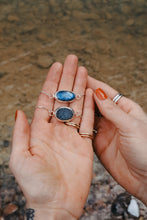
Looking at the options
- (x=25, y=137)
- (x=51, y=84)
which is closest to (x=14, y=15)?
(x=51, y=84)

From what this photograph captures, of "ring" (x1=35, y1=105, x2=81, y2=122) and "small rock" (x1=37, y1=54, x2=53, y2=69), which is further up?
"small rock" (x1=37, y1=54, x2=53, y2=69)

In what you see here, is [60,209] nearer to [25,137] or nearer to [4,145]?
[25,137]

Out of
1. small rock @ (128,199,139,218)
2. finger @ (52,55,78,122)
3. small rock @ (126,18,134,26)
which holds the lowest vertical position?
small rock @ (128,199,139,218)

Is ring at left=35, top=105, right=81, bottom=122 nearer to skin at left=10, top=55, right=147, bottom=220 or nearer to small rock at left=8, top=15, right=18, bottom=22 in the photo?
skin at left=10, top=55, right=147, bottom=220

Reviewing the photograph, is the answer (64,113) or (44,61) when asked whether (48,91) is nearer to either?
(64,113)

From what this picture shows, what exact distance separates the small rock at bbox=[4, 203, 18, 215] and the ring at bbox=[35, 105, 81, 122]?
57.4 inches

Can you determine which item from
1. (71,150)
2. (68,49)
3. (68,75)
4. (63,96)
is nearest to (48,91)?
(63,96)

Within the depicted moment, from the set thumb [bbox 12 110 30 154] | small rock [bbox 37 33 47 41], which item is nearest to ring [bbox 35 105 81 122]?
thumb [bbox 12 110 30 154]

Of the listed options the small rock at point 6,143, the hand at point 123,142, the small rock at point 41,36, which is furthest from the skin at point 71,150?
the small rock at point 41,36

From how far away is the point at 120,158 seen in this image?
110 inches

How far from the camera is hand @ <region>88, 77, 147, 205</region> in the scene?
8.20ft

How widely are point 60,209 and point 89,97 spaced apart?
1403mm

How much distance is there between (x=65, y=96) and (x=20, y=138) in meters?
0.89

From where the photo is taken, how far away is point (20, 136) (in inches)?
89.3
